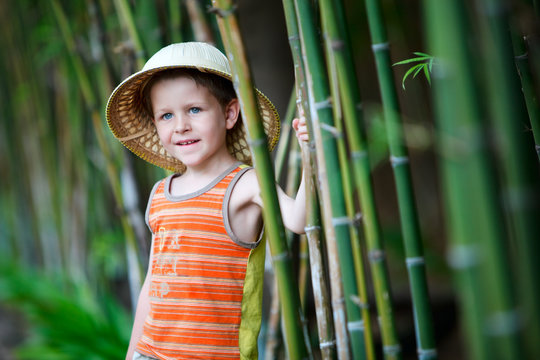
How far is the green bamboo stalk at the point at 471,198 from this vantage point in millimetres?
399

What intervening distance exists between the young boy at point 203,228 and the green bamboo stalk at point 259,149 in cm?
13

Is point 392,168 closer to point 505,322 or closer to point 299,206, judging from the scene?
point 299,206

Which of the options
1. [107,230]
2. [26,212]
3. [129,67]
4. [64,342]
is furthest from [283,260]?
[26,212]

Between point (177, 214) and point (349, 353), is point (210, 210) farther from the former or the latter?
point (349, 353)

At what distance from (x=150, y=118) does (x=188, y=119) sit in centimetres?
16

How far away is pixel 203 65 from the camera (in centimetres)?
77

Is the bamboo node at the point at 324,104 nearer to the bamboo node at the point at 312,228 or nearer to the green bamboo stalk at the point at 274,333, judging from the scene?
the bamboo node at the point at 312,228

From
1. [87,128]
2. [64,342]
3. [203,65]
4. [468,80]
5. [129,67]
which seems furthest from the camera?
[87,128]

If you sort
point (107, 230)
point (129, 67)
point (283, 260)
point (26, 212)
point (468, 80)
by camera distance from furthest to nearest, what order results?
point (26, 212)
point (107, 230)
point (129, 67)
point (283, 260)
point (468, 80)

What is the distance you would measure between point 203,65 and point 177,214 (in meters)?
0.22

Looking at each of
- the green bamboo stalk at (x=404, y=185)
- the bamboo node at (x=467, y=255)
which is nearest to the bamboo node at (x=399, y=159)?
the green bamboo stalk at (x=404, y=185)

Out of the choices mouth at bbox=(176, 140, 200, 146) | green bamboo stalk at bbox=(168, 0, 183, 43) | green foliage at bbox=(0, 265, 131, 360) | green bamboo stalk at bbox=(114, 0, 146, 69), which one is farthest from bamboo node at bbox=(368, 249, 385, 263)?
green foliage at bbox=(0, 265, 131, 360)

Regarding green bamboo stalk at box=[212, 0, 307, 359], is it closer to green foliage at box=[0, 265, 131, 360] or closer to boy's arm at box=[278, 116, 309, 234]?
boy's arm at box=[278, 116, 309, 234]

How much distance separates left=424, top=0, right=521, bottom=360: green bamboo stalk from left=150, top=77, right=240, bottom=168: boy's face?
41 centimetres
